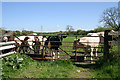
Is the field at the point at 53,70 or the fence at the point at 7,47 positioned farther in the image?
the fence at the point at 7,47

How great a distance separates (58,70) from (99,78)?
1691 mm

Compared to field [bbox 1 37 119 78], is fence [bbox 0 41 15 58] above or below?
above

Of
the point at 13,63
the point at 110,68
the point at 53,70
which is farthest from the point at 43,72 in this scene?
the point at 110,68

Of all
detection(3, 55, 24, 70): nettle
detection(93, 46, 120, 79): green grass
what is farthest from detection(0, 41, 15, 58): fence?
detection(93, 46, 120, 79): green grass

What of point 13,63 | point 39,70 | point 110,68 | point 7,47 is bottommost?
point 39,70

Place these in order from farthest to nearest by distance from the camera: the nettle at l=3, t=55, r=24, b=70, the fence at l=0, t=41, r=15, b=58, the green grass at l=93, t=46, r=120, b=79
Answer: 1. the fence at l=0, t=41, r=15, b=58
2. the nettle at l=3, t=55, r=24, b=70
3. the green grass at l=93, t=46, r=120, b=79

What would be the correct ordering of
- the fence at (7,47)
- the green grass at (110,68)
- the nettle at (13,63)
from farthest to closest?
the fence at (7,47) < the nettle at (13,63) < the green grass at (110,68)

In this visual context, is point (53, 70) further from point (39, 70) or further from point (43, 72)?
point (39, 70)

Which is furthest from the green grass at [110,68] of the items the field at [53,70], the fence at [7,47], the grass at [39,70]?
the fence at [7,47]

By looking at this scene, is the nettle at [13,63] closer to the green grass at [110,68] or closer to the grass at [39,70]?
the grass at [39,70]

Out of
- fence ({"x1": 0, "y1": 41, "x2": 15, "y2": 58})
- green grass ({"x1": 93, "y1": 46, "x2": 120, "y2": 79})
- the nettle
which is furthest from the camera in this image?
fence ({"x1": 0, "y1": 41, "x2": 15, "y2": 58})

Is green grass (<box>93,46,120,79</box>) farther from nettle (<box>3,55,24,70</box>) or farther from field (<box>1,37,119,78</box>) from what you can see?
nettle (<box>3,55,24,70</box>)

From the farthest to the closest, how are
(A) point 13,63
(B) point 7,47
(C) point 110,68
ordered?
1. (B) point 7,47
2. (A) point 13,63
3. (C) point 110,68

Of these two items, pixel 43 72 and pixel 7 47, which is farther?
pixel 7 47
